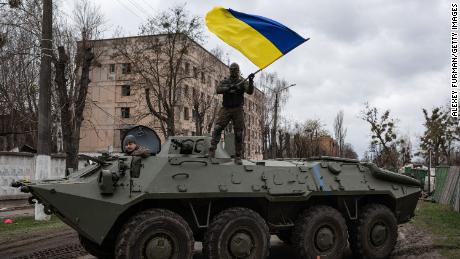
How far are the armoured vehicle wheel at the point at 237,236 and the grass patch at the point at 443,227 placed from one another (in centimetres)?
354

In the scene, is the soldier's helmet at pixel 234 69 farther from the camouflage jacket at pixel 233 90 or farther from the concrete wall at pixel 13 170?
the concrete wall at pixel 13 170

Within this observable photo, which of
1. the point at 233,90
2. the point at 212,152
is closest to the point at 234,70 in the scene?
the point at 233,90

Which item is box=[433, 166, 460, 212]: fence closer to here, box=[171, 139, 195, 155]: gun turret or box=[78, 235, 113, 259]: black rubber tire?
box=[171, 139, 195, 155]: gun turret

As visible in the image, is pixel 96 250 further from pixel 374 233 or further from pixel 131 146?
pixel 374 233

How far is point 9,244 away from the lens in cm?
1077

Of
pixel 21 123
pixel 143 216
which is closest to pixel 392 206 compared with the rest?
pixel 143 216

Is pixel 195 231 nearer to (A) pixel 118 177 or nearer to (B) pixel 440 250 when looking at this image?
(A) pixel 118 177

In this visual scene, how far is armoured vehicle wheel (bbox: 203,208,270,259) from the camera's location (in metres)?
7.49

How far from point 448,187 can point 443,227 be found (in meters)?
7.94

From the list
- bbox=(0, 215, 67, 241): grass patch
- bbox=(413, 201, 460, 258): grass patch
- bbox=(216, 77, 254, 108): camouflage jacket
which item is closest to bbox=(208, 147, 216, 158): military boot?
bbox=(216, 77, 254, 108): camouflage jacket

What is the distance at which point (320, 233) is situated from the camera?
848 centimetres

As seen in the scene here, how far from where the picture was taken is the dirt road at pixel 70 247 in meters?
9.37

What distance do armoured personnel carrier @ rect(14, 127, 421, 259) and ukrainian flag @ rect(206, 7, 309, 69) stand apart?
6.25 ft

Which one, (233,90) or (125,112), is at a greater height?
(125,112)
